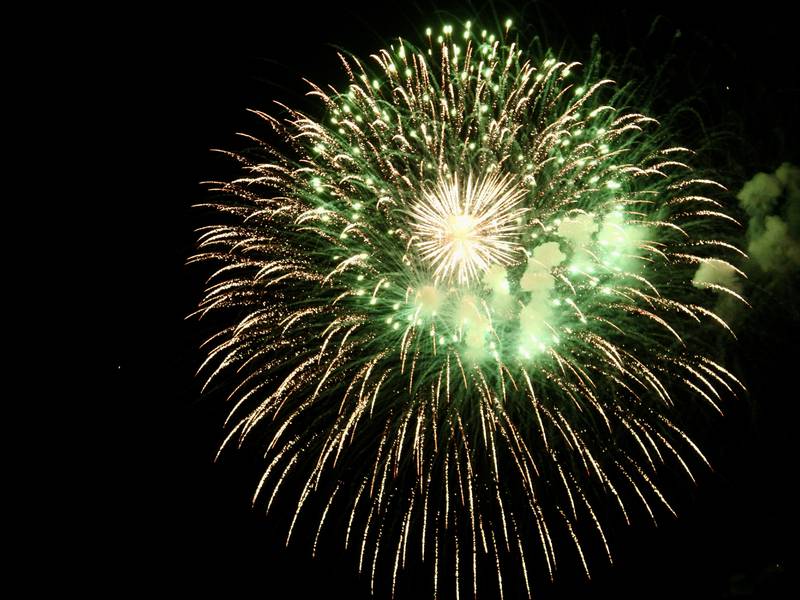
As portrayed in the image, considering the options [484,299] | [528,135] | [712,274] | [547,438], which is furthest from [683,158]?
[547,438]

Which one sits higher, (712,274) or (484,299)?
(712,274)

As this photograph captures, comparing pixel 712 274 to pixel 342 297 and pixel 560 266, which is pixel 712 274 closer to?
pixel 560 266

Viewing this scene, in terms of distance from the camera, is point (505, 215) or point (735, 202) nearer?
point (505, 215)

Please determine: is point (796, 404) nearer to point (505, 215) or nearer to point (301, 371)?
point (505, 215)

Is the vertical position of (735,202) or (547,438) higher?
(735,202)

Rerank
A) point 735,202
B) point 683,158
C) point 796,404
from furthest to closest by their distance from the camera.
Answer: point 796,404
point 735,202
point 683,158

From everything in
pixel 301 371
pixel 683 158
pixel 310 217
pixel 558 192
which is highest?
pixel 683 158

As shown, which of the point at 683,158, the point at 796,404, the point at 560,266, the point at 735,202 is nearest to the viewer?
the point at 560,266

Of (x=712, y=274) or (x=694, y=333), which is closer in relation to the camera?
(x=712, y=274)

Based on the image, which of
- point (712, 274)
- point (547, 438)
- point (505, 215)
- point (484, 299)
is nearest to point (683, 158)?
point (712, 274)
